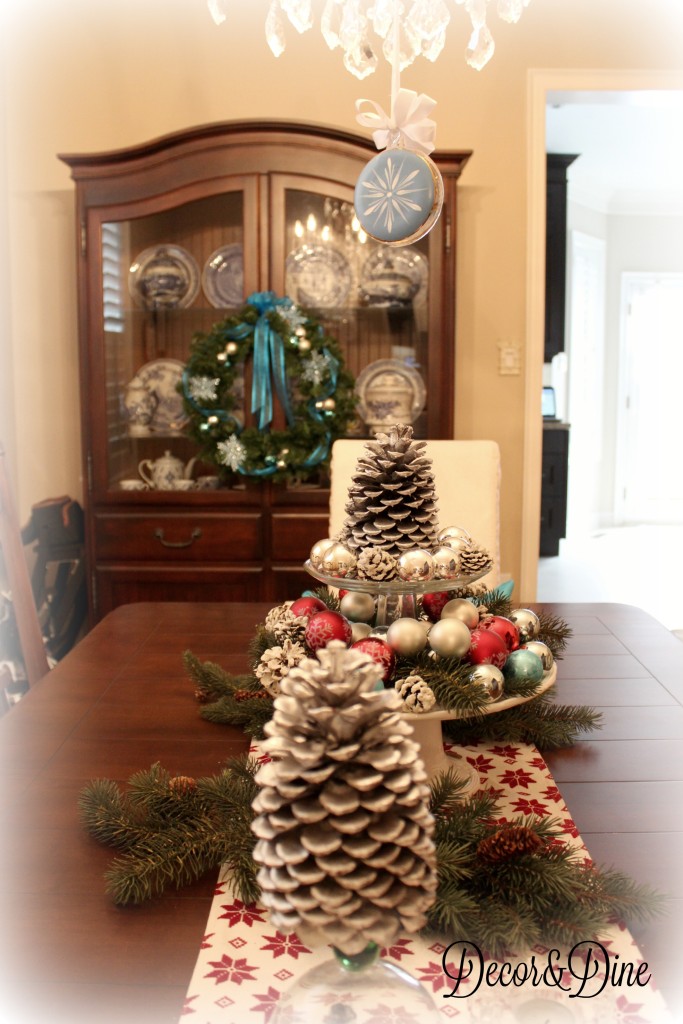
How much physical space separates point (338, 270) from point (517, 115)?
2.76ft

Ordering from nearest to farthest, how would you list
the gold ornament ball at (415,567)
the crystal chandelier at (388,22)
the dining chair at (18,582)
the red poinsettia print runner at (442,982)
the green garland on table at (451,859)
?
the red poinsettia print runner at (442,982)
the green garland on table at (451,859)
the gold ornament ball at (415,567)
the crystal chandelier at (388,22)
the dining chair at (18,582)

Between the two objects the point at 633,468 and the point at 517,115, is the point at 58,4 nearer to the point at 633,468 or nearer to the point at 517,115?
the point at 517,115

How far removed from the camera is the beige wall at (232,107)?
3.28m

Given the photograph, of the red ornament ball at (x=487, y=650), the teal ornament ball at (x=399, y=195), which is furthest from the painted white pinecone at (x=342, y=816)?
the teal ornament ball at (x=399, y=195)

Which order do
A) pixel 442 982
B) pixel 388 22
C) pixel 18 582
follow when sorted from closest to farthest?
pixel 442 982 < pixel 388 22 < pixel 18 582

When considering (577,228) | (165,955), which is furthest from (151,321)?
(577,228)

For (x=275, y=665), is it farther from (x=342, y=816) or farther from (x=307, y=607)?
(x=342, y=816)

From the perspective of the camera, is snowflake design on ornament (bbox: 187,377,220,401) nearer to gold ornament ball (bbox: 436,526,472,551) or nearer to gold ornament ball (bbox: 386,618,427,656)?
gold ornament ball (bbox: 436,526,472,551)

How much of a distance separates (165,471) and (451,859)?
8.24ft

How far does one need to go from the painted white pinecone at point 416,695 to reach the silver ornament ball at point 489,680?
2.3 inches

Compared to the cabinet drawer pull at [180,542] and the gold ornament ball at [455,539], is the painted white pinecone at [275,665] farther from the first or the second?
the cabinet drawer pull at [180,542]

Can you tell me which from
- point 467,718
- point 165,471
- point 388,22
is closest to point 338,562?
point 467,718

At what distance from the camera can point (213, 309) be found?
10.5 feet

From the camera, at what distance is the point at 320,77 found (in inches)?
130
